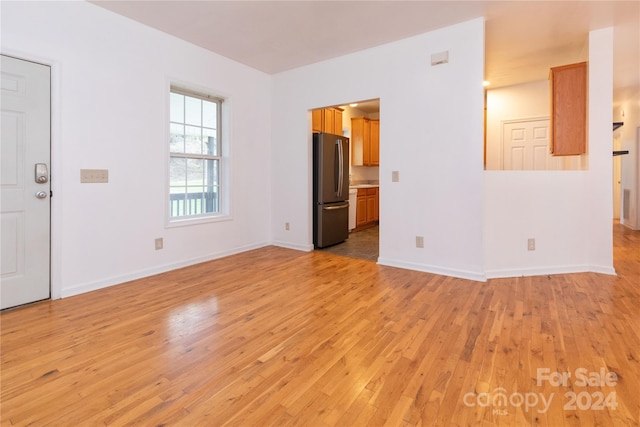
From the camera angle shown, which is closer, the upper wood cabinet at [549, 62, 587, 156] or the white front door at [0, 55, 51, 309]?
the white front door at [0, 55, 51, 309]

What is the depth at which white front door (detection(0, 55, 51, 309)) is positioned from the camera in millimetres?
2555

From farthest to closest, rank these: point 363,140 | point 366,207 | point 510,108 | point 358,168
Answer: point 358,168, point 363,140, point 366,207, point 510,108

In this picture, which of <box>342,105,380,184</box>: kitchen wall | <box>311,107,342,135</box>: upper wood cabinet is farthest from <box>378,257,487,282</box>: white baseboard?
<box>342,105,380,184</box>: kitchen wall

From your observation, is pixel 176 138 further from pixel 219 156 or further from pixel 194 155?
pixel 219 156

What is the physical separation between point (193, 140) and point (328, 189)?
6.62 feet

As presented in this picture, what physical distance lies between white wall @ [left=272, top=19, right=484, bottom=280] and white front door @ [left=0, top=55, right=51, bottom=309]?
3068 millimetres

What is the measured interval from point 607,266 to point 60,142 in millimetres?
5541

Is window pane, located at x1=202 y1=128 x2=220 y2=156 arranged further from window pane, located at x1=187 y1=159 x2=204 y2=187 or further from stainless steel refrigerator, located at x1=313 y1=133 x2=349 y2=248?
stainless steel refrigerator, located at x1=313 y1=133 x2=349 y2=248

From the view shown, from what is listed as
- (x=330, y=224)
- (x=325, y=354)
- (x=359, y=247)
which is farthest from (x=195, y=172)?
(x=325, y=354)

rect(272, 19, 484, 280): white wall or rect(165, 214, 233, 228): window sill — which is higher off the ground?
rect(272, 19, 484, 280): white wall

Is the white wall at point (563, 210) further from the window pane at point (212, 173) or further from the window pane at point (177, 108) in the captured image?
the window pane at point (177, 108)

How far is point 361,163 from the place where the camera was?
7.36 metres

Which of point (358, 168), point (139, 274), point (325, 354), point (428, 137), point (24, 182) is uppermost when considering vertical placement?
point (358, 168)

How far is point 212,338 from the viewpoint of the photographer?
2125mm
